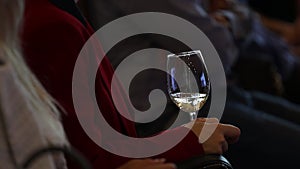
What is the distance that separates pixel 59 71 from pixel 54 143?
0.24 m

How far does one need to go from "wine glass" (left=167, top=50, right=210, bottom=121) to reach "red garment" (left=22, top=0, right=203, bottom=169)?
7 centimetres

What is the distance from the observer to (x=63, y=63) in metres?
1.31

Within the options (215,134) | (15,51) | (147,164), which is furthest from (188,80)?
(15,51)

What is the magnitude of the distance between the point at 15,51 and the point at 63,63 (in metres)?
0.21

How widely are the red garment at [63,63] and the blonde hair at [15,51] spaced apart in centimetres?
15

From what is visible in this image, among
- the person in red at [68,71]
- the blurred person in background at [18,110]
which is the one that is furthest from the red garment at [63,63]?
the blurred person in background at [18,110]

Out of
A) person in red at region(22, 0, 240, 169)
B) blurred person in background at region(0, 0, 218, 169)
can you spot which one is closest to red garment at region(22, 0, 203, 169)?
person in red at region(22, 0, 240, 169)

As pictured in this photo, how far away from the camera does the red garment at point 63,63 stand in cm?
129

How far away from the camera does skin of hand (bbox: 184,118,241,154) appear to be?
53.6 inches

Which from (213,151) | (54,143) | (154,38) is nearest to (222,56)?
(154,38)

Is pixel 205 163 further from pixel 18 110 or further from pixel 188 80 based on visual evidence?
pixel 18 110

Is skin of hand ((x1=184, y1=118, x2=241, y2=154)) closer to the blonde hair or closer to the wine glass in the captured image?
the wine glass

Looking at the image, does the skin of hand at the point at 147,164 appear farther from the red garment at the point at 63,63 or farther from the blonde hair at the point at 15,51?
the blonde hair at the point at 15,51

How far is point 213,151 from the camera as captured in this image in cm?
136
